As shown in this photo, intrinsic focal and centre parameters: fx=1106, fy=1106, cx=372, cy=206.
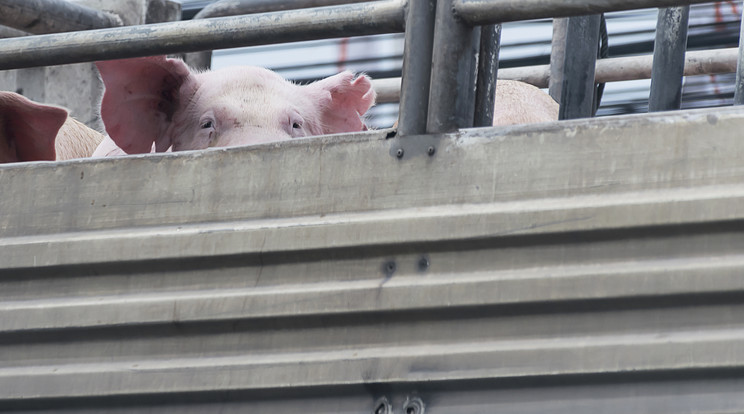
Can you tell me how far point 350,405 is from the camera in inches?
81.4

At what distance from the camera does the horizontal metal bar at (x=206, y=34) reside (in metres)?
2.16

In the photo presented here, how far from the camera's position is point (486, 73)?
2.25 meters

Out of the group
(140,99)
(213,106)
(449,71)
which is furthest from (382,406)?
(213,106)

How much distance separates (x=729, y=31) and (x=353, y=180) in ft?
11.2

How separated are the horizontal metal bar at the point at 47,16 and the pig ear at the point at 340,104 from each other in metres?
1.07

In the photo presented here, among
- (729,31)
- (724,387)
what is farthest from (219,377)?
(729,31)

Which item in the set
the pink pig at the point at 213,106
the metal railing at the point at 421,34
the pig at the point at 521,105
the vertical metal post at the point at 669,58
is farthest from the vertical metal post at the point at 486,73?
the pig at the point at 521,105

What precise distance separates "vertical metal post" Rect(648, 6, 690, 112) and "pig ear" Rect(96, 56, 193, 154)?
62.7 inches

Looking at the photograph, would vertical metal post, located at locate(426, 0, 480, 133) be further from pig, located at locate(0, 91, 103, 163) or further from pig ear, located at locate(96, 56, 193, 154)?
pig, located at locate(0, 91, 103, 163)

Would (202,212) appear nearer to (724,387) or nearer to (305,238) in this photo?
(305,238)

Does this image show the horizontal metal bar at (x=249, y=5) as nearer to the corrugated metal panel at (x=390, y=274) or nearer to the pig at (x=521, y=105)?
the pig at (x=521, y=105)

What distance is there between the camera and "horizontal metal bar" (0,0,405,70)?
216 cm

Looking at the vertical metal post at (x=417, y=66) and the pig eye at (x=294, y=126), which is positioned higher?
the pig eye at (x=294, y=126)

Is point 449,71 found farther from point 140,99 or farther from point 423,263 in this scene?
point 140,99
